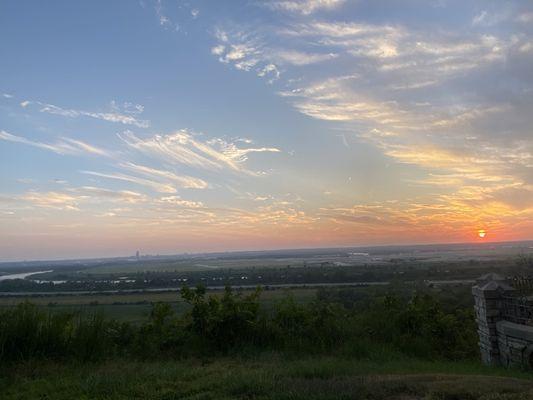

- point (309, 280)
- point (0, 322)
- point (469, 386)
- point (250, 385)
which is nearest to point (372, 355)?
point (469, 386)

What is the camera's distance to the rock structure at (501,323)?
8172 mm

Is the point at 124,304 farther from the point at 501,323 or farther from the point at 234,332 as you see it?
the point at 501,323

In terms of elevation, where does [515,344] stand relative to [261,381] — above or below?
below

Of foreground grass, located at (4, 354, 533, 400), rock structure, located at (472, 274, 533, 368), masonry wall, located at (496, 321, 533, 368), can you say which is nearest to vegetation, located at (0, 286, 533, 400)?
foreground grass, located at (4, 354, 533, 400)

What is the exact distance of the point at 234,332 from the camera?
9141mm

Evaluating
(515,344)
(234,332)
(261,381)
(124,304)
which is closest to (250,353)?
(234,332)

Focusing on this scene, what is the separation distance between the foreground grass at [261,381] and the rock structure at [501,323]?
3.49 ft

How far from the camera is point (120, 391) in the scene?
552cm

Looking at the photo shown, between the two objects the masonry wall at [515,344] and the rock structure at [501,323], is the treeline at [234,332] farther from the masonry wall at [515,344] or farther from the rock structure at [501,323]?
the masonry wall at [515,344]

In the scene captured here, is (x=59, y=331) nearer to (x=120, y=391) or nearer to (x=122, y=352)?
(x=122, y=352)

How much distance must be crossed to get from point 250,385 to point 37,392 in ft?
9.05

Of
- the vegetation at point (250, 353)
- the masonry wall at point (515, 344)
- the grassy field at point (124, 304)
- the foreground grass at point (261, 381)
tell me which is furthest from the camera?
the grassy field at point (124, 304)

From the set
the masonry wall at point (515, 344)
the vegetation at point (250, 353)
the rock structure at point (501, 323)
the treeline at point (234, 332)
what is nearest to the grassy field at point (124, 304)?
the treeline at point (234, 332)

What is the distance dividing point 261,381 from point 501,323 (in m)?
5.81
